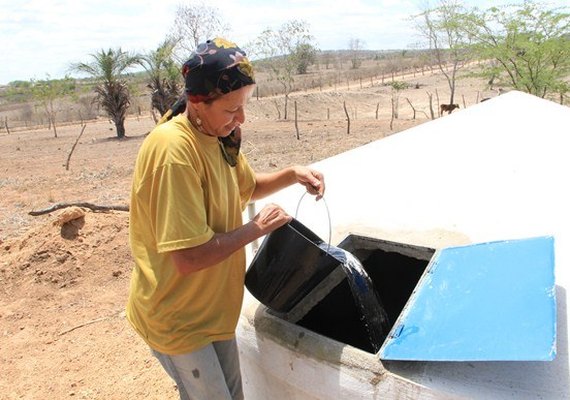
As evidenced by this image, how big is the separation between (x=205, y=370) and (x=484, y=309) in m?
0.91

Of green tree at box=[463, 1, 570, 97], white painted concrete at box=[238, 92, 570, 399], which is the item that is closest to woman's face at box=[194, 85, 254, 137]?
white painted concrete at box=[238, 92, 570, 399]

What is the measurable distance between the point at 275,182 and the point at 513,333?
0.97 metres

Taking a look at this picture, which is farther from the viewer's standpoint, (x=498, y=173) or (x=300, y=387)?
(x=498, y=173)

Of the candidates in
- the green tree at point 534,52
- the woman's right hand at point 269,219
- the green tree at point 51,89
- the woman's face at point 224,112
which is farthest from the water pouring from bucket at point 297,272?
the green tree at point 51,89

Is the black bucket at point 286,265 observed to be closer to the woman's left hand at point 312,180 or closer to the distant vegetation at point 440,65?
the woman's left hand at point 312,180

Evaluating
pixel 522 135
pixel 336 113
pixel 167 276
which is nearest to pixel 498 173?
pixel 522 135

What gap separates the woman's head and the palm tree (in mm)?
19845

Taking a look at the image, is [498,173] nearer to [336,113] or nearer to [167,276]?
[167,276]

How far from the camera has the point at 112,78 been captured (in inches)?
794

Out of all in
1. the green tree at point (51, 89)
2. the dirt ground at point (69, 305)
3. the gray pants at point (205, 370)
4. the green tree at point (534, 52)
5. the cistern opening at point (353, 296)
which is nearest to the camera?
the gray pants at point (205, 370)

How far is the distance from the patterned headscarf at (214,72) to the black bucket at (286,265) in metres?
0.53

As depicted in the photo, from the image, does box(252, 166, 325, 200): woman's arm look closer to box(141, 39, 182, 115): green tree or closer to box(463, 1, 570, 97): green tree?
box(463, 1, 570, 97): green tree

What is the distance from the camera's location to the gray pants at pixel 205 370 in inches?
61.8

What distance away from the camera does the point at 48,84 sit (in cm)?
2627
